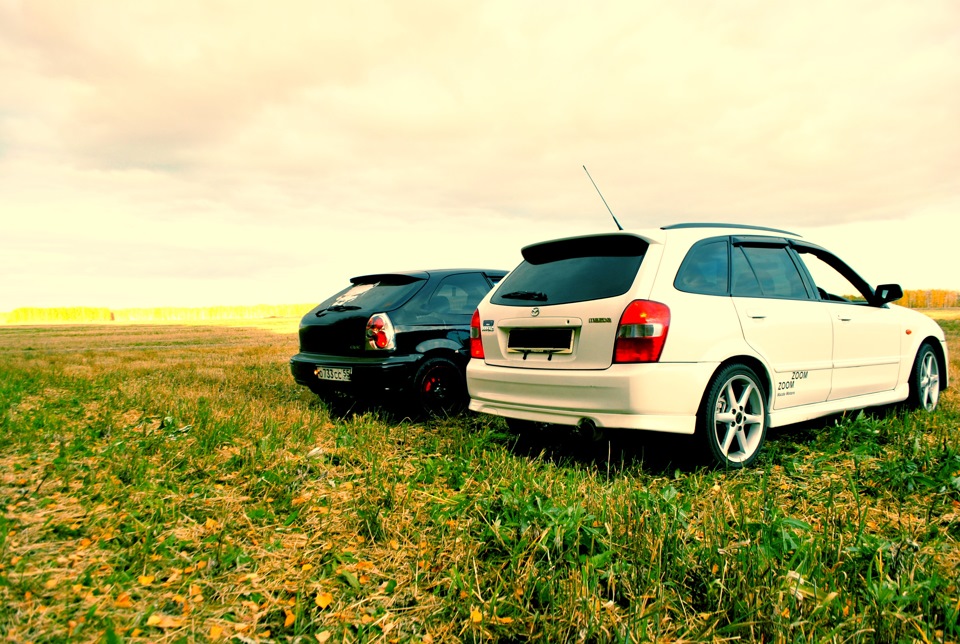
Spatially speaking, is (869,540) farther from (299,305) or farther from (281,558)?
(299,305)

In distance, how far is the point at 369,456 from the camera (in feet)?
15.1

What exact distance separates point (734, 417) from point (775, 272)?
4.71 ft

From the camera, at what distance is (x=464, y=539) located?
309 centimetres

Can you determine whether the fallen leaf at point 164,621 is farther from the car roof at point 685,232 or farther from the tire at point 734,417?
the car roof at point 685,232

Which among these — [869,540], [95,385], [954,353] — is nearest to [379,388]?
[869,540]

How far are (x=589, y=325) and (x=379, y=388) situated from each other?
8.91ft

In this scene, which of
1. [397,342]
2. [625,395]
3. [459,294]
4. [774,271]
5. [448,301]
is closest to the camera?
[625,395]

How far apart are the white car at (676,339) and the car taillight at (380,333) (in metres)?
1.27

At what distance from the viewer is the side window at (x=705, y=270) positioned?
4.27 m

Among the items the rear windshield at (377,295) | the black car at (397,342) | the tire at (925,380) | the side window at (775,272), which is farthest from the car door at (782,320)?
the rear windshield at (377,295)

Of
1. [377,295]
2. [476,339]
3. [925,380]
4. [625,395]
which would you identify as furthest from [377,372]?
[925,380]

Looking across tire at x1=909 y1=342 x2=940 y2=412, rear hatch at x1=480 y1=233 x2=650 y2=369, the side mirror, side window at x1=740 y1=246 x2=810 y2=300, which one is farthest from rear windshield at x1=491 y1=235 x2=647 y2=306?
tire at x1=909 y1=342 x2=940 y2=412

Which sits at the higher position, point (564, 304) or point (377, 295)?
point (377, 295)

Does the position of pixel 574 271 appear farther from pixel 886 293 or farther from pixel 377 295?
pixel 886 293
